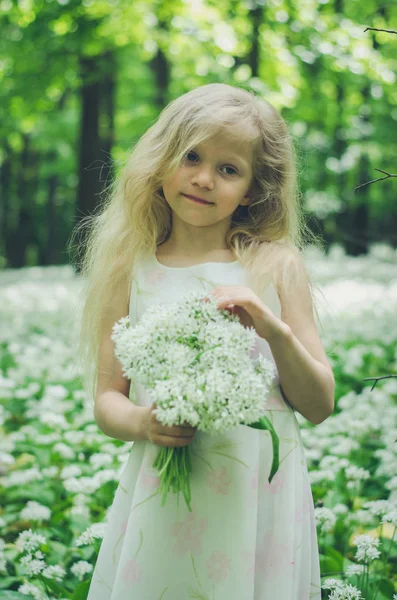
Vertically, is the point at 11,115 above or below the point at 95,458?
below

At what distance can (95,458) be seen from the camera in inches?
138

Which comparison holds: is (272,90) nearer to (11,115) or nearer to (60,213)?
(11,115)

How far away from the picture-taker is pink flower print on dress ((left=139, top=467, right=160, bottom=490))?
1.82 m

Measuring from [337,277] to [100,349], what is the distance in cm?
734

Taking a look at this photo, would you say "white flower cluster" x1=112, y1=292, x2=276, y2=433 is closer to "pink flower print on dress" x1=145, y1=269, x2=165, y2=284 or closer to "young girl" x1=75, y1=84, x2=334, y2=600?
"young girl" x1=75, y1=84, x2=334, y2=600

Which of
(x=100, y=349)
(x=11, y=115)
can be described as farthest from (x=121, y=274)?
(x=11, y=115)

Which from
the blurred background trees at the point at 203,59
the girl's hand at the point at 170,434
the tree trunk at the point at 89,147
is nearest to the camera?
the girl's hand at the point at 170,434

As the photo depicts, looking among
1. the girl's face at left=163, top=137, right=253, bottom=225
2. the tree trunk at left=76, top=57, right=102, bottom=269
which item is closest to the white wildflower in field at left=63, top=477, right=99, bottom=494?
the girl's face at left=163, top=137, right=253, bottom=225

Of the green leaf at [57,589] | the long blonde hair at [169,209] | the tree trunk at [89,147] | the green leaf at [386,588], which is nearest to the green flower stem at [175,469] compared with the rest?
the long blonde hair at [169,209]

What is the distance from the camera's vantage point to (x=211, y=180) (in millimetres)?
1884

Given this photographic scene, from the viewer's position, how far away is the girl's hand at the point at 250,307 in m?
1.66

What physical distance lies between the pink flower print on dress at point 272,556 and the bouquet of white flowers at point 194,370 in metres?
0.34

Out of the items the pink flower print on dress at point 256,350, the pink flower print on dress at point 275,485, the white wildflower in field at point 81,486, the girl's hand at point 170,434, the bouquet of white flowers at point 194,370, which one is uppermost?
the bouquet of white flowers at point 194,370

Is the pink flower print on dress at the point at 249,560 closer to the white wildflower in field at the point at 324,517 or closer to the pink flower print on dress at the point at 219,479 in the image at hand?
the pink flower print on dress at the point at 219,479
